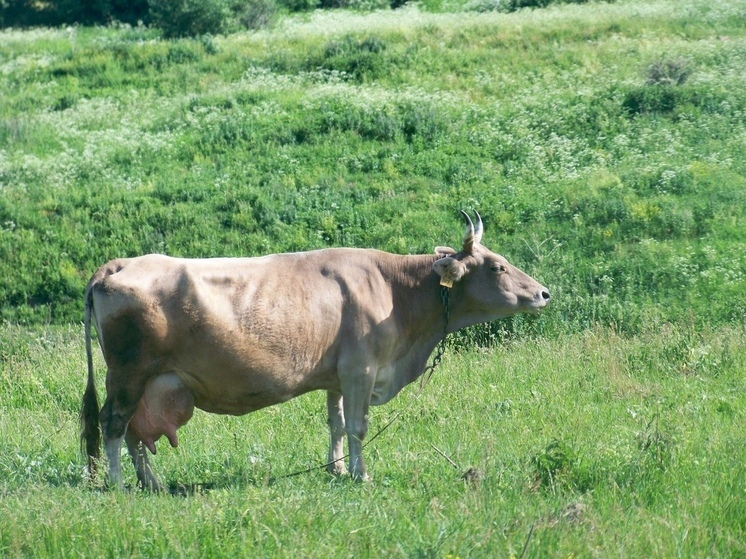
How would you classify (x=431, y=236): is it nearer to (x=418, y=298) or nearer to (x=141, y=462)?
(x=418, y=298)

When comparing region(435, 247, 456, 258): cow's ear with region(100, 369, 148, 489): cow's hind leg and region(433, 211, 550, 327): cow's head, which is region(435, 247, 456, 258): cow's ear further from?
region(100, 369, 148, 489): cow's hind leg

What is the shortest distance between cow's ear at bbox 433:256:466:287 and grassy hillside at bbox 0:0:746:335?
21.3 ft

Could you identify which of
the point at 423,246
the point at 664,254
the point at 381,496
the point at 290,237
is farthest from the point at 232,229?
the point at 381,496

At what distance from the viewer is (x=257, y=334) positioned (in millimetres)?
8992

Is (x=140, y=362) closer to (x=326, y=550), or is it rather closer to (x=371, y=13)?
(x=326, y=550)

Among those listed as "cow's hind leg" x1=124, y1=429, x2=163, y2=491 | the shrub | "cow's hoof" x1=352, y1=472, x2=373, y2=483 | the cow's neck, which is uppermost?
the cow's neck

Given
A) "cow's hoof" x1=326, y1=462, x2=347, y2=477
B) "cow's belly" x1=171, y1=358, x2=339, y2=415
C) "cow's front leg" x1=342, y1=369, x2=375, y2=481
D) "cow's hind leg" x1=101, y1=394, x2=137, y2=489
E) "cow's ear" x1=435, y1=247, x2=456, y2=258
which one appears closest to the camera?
"cow's hind leg" x1=101, y1=394, x2=137, y2=489

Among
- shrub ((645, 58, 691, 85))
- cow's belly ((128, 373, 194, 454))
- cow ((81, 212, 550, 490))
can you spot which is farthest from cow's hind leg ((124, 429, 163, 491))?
shrub ((645, 58, 691, 85))

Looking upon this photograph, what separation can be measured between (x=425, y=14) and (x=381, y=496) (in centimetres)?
3922

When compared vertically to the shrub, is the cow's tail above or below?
above

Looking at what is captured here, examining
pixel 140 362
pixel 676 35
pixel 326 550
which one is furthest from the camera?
pixel 676 35

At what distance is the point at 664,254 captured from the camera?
69.9ft

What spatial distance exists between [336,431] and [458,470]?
60.4 inches

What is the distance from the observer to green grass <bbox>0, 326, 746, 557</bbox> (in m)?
6.70
